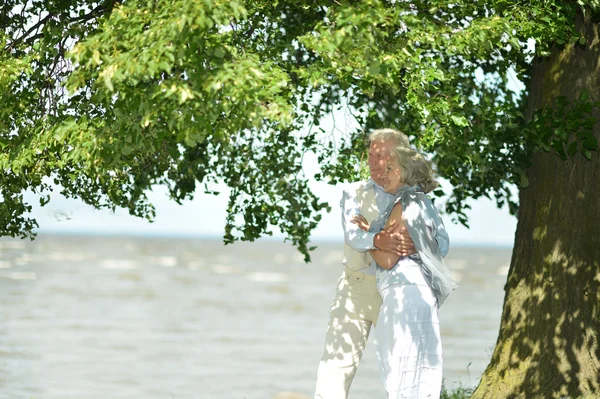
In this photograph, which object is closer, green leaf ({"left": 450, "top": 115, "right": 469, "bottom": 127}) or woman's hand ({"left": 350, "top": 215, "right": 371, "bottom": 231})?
woman's hand ({"left": 350, "top": 215, "right": 371, "bottom": 231})

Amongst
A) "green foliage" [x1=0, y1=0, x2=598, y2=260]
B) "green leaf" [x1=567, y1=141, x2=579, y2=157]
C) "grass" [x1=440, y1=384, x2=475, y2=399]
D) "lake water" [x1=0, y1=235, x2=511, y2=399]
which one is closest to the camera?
"green foliage" [x1=0, y1=0, x2=598, y2=260]

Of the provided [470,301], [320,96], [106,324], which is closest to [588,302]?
[320,96]

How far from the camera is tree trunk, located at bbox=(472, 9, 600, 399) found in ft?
28.6

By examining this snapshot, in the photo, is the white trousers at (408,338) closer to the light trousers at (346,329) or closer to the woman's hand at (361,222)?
the light trousers at (346,329)

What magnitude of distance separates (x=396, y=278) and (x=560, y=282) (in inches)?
118

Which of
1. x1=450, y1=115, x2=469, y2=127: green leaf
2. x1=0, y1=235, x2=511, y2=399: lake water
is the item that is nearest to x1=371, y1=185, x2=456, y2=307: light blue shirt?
x1=450, y1=115, x2=469, y2=127: green leaf

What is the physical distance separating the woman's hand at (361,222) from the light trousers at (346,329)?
0.45m

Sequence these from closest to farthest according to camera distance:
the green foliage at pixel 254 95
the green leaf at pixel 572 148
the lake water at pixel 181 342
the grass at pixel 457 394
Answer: the green foliage at pixel 254 95
the green leaf at pixel 572 148
the grass at pixel 457 394
the lake water at pixel 181 342

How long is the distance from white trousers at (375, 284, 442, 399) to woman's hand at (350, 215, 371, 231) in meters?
0.49

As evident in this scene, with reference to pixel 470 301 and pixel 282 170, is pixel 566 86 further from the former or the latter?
pixel 470 301

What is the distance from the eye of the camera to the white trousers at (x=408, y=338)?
253 inches

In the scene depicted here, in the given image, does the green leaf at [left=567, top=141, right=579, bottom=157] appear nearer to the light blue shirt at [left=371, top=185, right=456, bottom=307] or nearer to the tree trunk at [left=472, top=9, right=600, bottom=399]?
the tree trunk at [left=472, top=9, right=600, bottom=399]

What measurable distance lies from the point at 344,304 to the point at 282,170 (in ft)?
9.96

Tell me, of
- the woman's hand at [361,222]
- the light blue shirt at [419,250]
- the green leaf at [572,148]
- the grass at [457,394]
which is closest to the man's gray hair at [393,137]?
the light blue shirt at [419,250]
